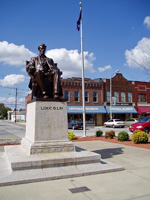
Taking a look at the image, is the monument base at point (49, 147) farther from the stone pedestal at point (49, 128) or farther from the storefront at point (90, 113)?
the storefront at point (90, 113)

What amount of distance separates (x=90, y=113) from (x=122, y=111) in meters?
6.91

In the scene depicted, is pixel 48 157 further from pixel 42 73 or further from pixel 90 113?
pixel 90 113

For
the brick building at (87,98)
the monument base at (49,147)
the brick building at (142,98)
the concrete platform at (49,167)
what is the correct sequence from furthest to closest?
the brick building at (142,98) → the brick building at (87,98) → the monument base at (49,147) → the concrete platform at (49,167)

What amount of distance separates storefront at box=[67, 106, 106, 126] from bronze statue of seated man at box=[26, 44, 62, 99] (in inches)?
1075

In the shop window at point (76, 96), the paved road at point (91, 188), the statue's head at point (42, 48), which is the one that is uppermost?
the shop window at point (76, 96)

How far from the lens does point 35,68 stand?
7.69m

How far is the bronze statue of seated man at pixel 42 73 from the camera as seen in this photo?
23.8 feet

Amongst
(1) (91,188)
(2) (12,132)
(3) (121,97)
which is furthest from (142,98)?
(1) (91,188)

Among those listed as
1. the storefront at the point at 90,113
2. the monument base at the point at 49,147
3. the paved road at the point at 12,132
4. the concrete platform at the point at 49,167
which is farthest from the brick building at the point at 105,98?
the concrete platform at the point at 49,167

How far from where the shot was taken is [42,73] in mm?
7281

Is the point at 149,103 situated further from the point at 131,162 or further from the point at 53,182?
the point at 53,182

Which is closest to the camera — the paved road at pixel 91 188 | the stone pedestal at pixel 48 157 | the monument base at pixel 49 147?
the paved road at pixel 91 188

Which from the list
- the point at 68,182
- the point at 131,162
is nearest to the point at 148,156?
the point at 131,162

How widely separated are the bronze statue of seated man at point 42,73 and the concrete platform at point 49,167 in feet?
6.98
